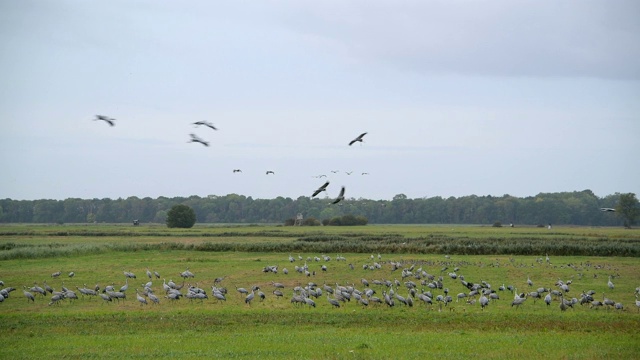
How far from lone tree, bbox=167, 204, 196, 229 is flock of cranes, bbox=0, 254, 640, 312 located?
8784 centimetres

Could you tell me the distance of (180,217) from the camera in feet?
426

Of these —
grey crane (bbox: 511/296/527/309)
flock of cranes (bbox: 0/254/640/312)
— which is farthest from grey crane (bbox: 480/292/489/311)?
grey crane (bbox: 511/296/527/309)

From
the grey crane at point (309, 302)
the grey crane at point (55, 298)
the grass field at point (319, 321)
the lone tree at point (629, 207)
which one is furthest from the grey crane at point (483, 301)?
the lone tree at point (629, 207)

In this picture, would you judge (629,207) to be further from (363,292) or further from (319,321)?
(319,321)

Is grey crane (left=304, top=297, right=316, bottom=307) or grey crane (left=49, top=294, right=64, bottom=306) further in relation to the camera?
grey crane (left=49, top=294, right=64, bottom=306)

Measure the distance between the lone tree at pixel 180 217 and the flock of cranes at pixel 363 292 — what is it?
288ft

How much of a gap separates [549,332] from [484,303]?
5669 millimetres

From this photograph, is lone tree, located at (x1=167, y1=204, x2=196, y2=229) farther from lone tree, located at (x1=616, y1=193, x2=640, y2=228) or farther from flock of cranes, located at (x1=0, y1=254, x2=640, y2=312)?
flock of cranes, located at (x1=0, y1=254, x2=640, y2=312)

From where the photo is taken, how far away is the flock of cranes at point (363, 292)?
3009 cm

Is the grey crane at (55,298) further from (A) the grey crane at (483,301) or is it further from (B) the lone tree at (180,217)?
(B) the lone tree at (180,217)

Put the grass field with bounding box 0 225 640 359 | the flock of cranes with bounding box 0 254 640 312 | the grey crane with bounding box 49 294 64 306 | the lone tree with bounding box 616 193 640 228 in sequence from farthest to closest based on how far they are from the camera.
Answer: the lone tree with bounding box 616 193 640 228
the grey crane with bounding box 49 294 64 306
the flock of cranes with bounding box 0 254 640 312
the grass field with bounding box 0 225 640 359

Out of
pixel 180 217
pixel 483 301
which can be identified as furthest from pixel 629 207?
pixel 483 301

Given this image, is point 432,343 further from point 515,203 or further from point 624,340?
point 515,203

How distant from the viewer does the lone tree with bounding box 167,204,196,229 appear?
130 m
